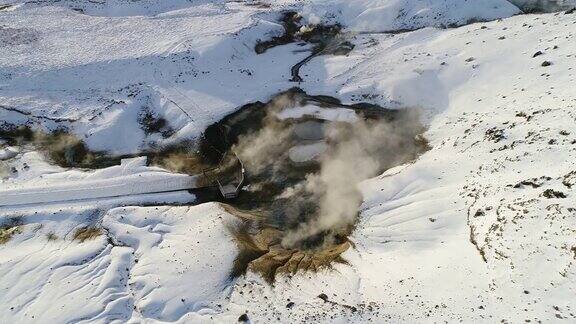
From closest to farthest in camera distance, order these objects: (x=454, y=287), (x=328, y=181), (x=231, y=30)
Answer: (x=454, y=287) < (x=328, y=181) < (x=231, y=30)

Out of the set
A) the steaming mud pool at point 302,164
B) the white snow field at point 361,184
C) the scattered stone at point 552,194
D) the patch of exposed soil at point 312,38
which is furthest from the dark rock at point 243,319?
the patch of exposed soil at point 312,38

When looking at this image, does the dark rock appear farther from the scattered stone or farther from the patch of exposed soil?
the patch of exposed soil

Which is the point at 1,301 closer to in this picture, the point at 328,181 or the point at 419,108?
the point at 328,181

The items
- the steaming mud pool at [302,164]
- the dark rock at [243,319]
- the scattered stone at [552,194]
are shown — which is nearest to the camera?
the scattered stone at [552,194]

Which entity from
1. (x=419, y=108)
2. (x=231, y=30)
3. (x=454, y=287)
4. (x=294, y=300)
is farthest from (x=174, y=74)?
(x=454, y=287)

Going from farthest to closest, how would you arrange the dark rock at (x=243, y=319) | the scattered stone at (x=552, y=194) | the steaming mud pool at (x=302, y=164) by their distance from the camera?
1. the steaming mud pool at (x=302, y=164)
2. the dark rock at (x=243, y=319)
3. the scattered stone at (x=552, y=194)

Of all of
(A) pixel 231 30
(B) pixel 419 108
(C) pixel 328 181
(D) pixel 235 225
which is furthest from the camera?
(A) pixel 231 30

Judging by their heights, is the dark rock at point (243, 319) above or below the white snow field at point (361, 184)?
below

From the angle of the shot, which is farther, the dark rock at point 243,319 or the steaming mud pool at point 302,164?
the steaming mud pool at point 302,164

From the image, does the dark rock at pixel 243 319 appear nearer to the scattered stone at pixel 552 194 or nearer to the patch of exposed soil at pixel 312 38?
the scattered stone at pixel 552 194
